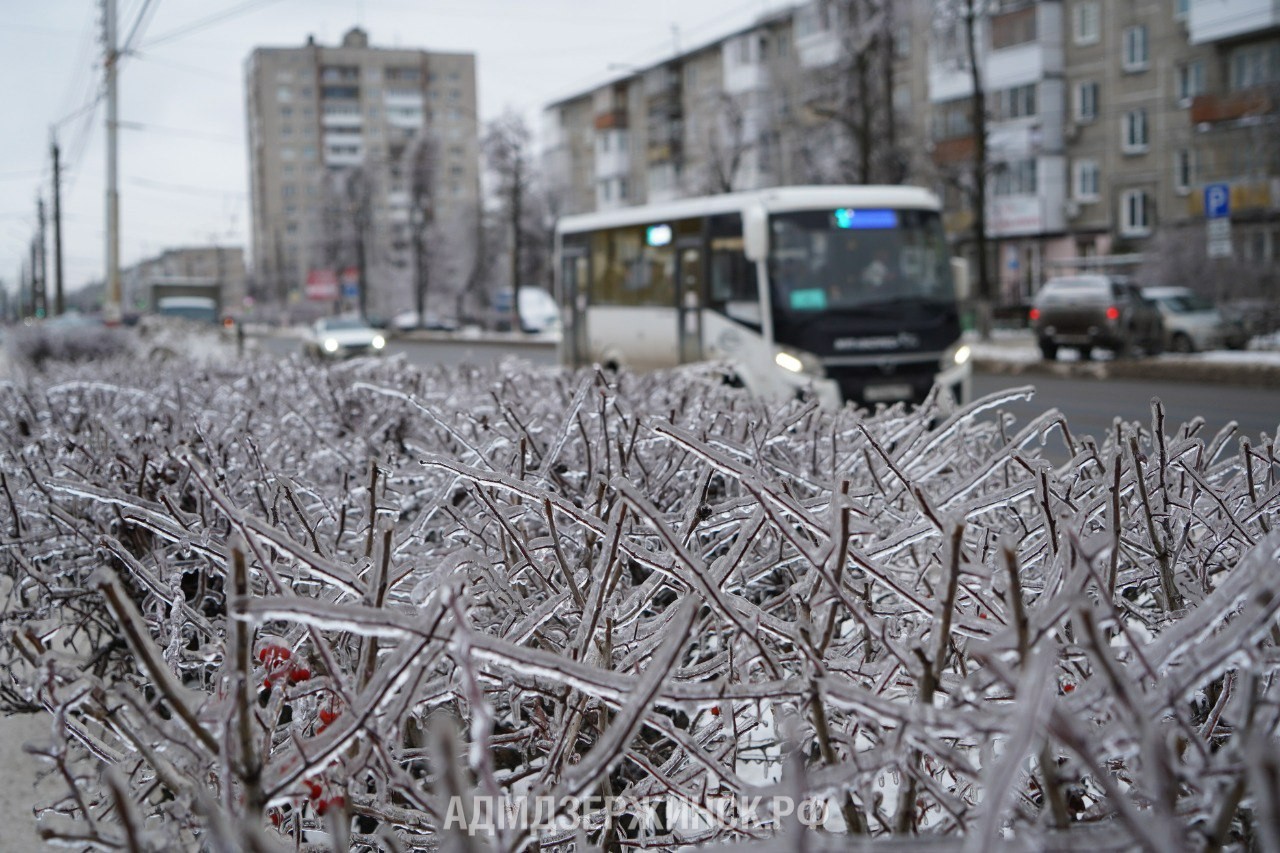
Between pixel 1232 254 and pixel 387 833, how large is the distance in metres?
38.6

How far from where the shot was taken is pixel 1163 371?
20828 millimetres

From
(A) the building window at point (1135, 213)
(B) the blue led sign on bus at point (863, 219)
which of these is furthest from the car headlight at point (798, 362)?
(A) the building window at point (1135, 213)

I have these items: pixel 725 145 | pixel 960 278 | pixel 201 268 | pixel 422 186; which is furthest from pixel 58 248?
pixel 201 268

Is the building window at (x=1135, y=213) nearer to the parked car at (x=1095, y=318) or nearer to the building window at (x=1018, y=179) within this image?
the building window at (x=1018, y=179)

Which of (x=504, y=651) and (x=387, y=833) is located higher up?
(x=504, y=651)

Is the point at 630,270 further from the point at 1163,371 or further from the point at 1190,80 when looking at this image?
the point at 1190,80

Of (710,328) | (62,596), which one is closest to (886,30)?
(710,328)

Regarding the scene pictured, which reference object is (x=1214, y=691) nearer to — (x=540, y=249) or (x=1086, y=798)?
(x=1086, y=798)

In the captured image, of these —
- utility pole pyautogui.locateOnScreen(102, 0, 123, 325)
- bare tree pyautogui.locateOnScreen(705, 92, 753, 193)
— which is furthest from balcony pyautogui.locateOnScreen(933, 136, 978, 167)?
utility pole pyautogui.locateOnScreen(102, 0, 123, 325)

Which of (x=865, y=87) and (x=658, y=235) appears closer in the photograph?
(x=658, y=235)

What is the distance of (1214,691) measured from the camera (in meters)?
1.83

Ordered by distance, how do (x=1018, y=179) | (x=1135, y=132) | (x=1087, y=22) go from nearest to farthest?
(x=1135, y=132) → (x=1087, y=22) → (x=1018, y=179)

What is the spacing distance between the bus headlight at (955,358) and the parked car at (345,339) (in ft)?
66.6

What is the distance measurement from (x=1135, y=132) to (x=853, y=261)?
3984 centimetres
